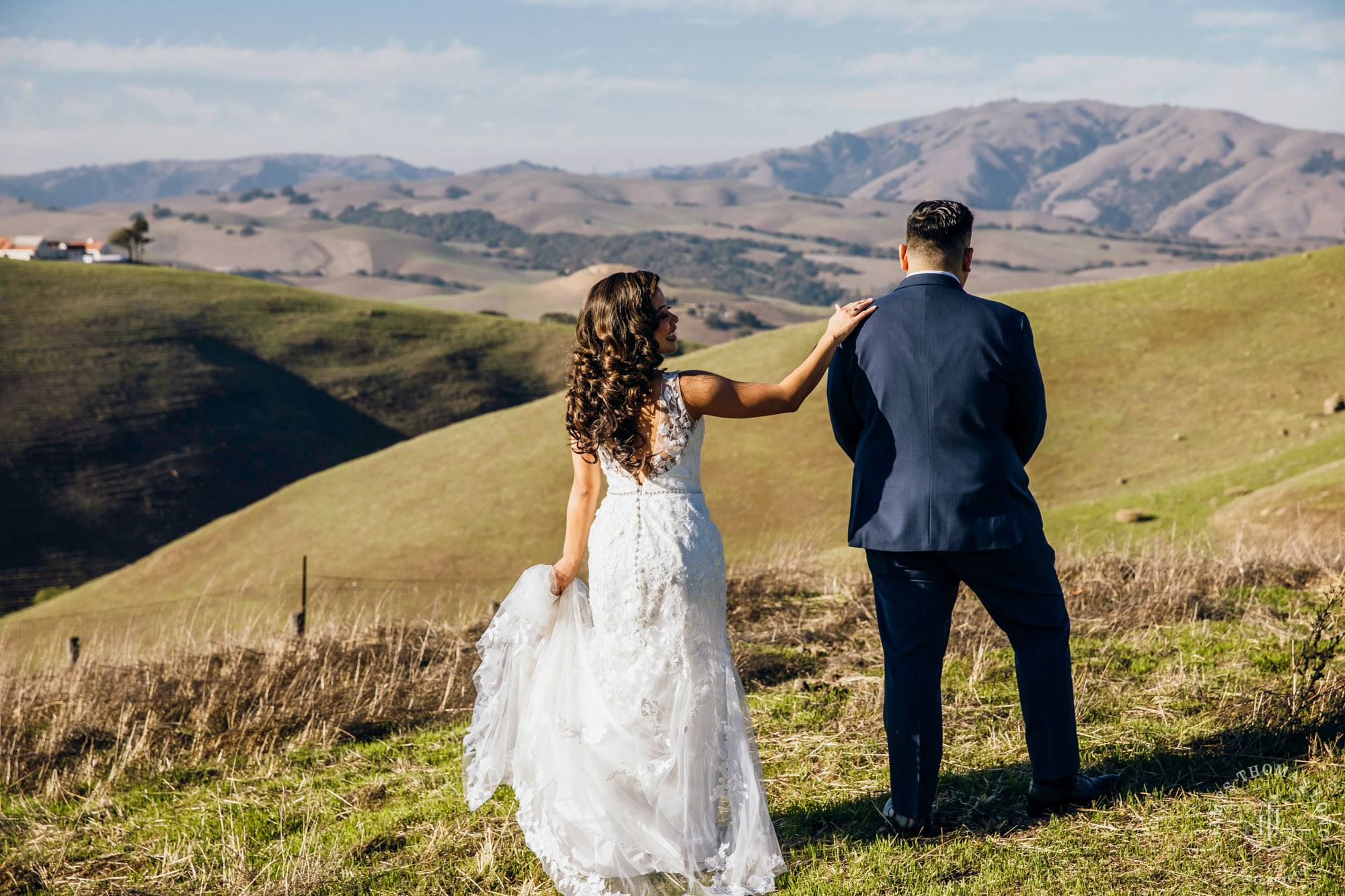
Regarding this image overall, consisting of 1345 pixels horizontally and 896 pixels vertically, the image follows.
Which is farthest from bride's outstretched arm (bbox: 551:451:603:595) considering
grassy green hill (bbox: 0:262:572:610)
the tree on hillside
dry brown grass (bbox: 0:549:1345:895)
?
the tree on hillside

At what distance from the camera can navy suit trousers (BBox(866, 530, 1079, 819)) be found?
11.5ft

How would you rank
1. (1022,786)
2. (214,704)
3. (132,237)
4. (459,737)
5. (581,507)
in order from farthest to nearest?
(132,237), (214,704), (459,737), (1022,786), (581,507)

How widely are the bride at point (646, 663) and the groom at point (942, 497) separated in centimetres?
25

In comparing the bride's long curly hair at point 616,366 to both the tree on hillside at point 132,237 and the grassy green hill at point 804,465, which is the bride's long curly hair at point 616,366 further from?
the tree on hillside at point 132,237

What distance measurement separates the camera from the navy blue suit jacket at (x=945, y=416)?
134 inches

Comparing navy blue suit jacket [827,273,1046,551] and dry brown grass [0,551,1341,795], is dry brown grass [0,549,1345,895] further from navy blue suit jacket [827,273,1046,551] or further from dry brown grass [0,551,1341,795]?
navy blue suit jacket [827,273,1046,551]

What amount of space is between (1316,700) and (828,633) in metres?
2.99

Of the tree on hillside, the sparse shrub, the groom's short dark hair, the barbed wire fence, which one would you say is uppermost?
the tree on hillside

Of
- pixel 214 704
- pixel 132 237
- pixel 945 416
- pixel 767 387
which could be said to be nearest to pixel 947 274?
pixel 945 416

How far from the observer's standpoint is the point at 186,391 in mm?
56219

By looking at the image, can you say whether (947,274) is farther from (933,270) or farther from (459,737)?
(459,737)

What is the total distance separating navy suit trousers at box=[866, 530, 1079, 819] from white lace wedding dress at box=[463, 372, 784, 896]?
60 cm

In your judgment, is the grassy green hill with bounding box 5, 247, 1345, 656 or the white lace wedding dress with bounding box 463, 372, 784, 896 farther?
the grassy green hill with bounding box 5, 247, 1345, 656

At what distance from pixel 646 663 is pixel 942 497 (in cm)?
130
